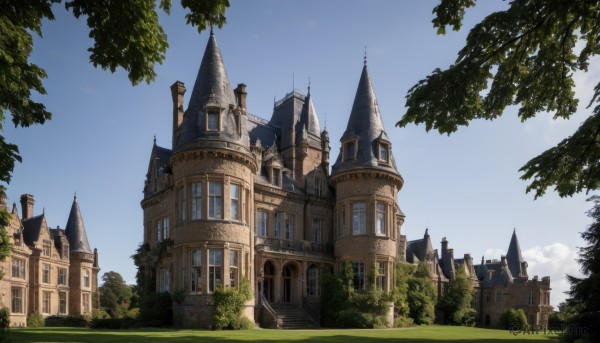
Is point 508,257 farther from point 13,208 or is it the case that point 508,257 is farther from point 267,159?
point 13,208

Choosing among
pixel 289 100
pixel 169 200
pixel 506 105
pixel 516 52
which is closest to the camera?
pixel 516 52

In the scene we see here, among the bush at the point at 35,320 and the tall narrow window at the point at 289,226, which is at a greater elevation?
the tall narrow window at the point at 289,226

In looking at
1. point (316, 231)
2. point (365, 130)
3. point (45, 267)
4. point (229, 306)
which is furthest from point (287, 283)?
point (45, 267)

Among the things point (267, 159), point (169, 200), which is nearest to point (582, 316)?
point (267, 159)

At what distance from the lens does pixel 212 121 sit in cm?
3012

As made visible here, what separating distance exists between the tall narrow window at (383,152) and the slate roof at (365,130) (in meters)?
0.28

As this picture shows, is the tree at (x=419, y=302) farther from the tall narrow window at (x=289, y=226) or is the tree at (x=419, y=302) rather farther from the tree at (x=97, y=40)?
the tree at (x=97, y=40)

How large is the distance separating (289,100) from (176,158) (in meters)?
13.5

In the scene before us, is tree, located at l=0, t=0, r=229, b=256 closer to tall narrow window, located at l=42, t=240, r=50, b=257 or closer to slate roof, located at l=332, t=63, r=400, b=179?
slate roof, located at l=332, t=63, r=400, b=179

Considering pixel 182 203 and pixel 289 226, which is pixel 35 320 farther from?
pixel 289 226

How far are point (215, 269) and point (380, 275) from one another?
441 inches

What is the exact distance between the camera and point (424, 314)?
42.0 meters

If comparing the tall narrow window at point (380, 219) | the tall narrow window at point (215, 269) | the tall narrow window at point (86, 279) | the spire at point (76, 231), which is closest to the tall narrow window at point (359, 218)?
the tall narrow window at point (380, 219)

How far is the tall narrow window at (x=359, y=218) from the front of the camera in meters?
35.6
